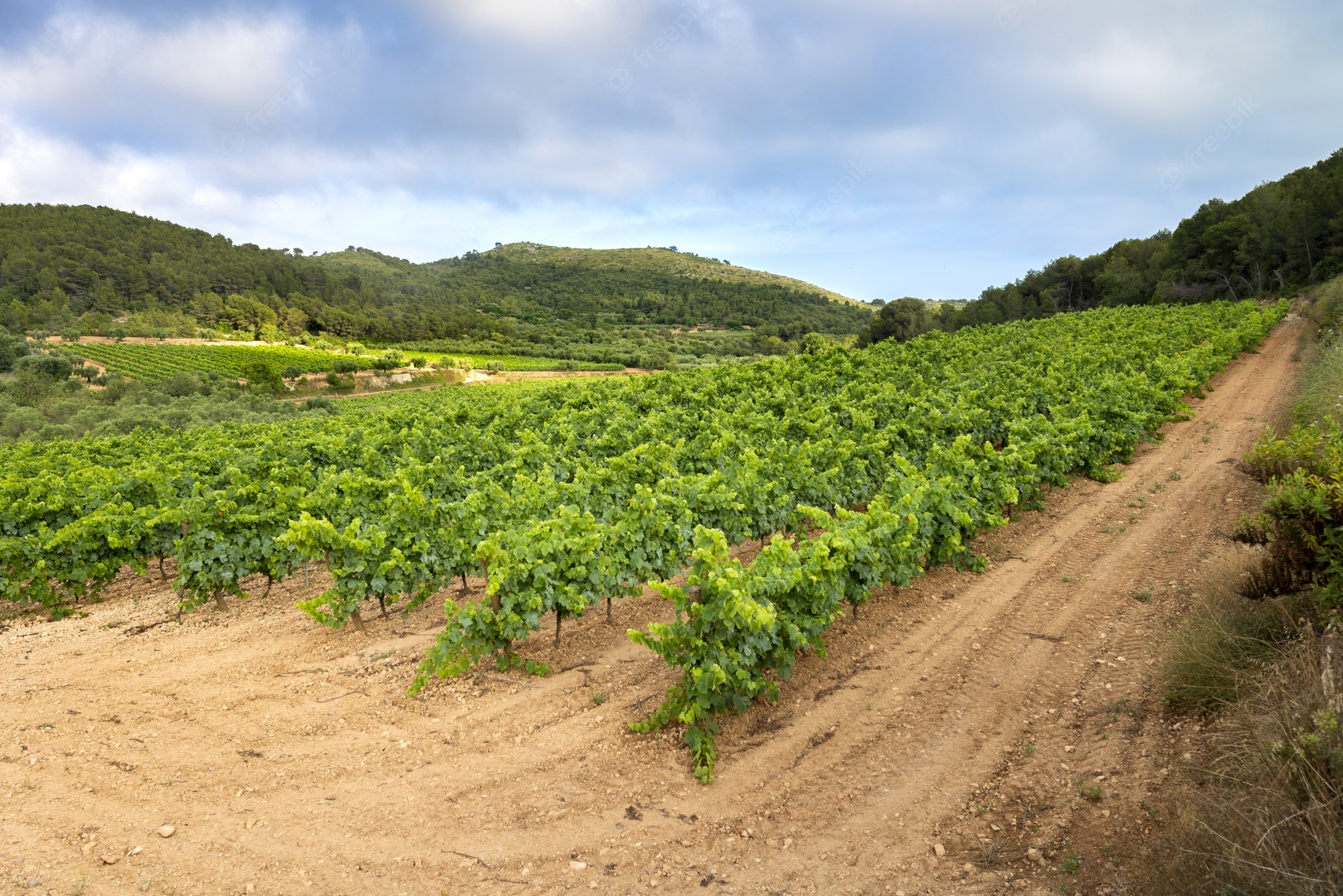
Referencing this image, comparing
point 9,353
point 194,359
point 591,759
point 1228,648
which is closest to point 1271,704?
point 1228,648

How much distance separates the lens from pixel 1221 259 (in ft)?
201

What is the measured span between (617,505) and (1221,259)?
7707 cm

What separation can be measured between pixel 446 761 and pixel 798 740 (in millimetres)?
3291

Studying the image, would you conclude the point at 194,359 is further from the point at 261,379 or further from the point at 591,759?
the point at 591,759

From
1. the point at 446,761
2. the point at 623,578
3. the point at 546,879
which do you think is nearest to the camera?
the point at 546,879

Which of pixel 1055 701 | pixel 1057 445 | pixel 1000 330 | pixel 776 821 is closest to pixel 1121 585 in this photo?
pixel 1055 701

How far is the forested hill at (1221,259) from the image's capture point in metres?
52.5

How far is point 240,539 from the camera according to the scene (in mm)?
9844

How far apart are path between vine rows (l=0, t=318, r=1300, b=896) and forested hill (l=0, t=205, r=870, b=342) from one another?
9692cm

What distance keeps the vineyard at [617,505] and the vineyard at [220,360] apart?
4841cm

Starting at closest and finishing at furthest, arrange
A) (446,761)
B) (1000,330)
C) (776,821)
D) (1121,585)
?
(776,821) < (446,761) < (1121,585) < (1000,330)

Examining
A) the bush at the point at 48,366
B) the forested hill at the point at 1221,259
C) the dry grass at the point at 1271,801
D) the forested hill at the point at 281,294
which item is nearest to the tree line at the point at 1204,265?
the forested hill at the point at 1221,259

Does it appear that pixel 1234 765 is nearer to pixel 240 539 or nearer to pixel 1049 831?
pixel 1049 831

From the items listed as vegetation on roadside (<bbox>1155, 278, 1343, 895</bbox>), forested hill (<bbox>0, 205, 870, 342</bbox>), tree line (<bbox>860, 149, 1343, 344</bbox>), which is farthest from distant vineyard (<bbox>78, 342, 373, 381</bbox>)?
vegetation on roadside (<bbox>1155, 278, 1343, 895</bbox>)
